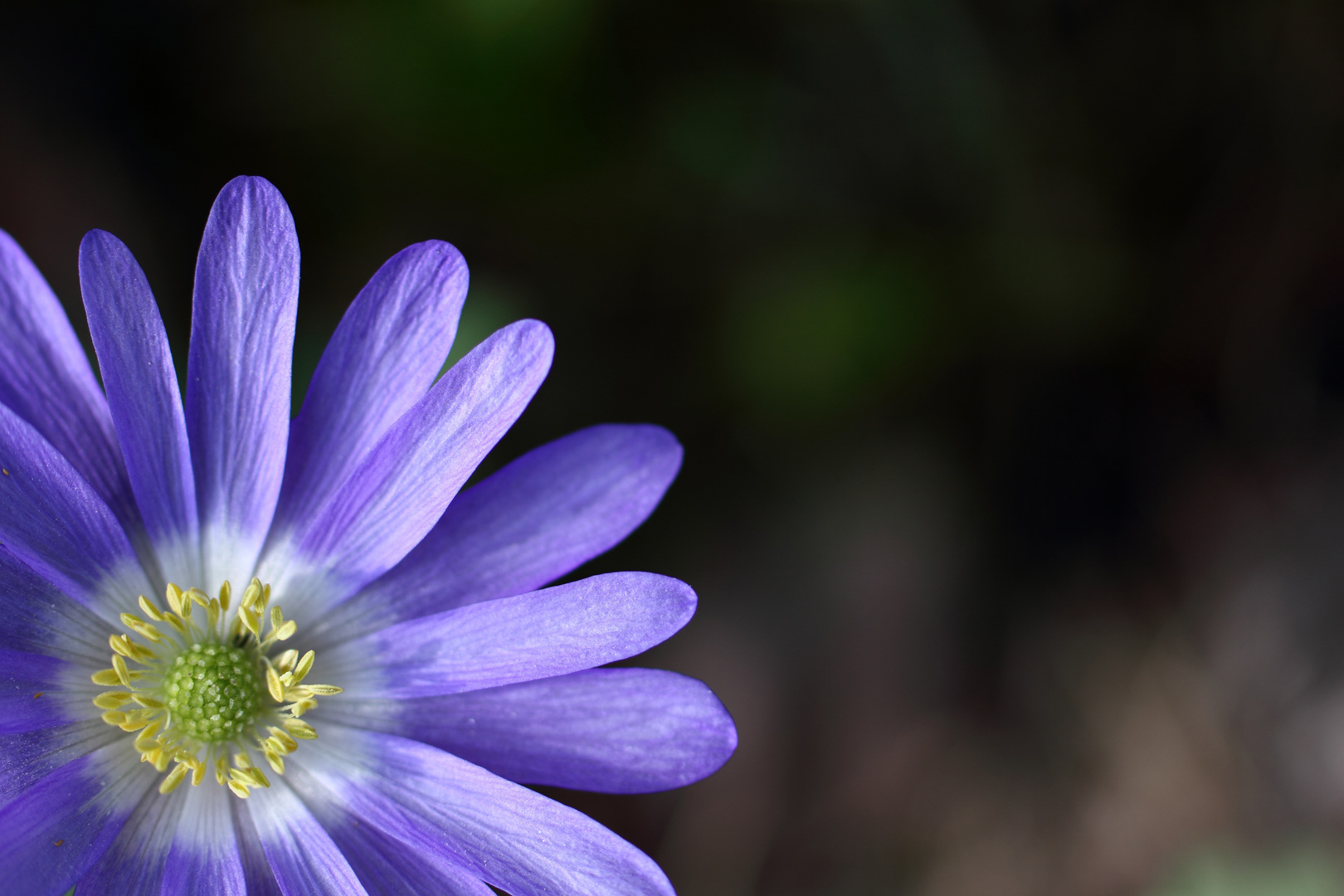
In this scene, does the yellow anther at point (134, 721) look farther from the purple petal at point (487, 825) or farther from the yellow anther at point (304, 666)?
the purple petal at point (487, 825)

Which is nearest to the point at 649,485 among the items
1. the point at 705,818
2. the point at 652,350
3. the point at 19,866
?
the point at 19,866

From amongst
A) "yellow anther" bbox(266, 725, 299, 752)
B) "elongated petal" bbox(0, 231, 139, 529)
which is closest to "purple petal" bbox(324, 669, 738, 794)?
"yellow anther" bbox(266, 725, 299, 752)

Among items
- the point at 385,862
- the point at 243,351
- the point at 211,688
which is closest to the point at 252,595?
the point at 211,688

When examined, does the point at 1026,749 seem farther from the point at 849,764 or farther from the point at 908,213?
the point at 908,213

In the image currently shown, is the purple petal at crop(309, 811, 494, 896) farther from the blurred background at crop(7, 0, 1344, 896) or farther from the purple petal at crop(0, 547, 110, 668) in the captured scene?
the blurred background at crop(7, 0, 1344, 896)

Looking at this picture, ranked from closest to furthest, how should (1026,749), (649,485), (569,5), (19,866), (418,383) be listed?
(19,866) < (418,383) < (649,485) < (569,5) < (1026,749)

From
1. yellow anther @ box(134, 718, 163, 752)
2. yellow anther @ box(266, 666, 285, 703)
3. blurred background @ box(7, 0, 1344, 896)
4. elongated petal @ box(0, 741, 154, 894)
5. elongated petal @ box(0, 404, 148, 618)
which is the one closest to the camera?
elongated petal @ box(0, 741, 154, 894)
